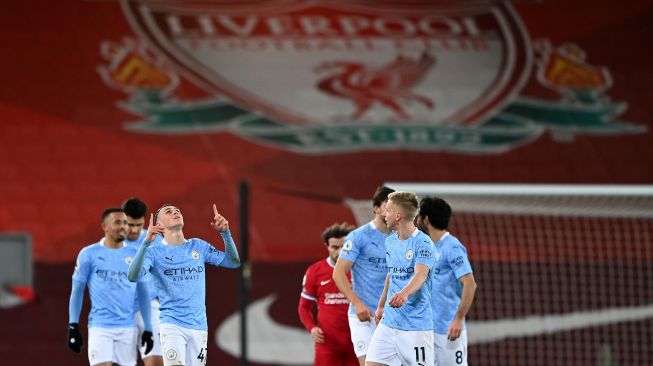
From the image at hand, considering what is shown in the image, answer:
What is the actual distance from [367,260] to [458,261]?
765mm

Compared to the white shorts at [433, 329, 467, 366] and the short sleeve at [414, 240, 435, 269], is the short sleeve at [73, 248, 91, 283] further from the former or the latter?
the short sleeve at [414, 240, 435, 269]

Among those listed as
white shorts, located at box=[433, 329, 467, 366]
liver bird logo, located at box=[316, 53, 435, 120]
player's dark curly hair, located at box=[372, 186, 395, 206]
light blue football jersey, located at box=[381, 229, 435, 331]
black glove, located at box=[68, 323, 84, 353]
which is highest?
liver bird logo, located at box=[316, 53, 435, 120]

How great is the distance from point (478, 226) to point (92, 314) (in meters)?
6.95

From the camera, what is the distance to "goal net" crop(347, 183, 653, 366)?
1501cm

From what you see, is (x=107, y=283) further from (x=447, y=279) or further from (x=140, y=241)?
(x=447, y=279)

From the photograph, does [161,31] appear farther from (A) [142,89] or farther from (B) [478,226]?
(B) [478,226]

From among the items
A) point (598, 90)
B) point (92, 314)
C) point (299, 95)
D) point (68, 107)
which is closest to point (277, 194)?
point (299, 95)

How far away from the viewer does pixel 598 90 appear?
1720 cm

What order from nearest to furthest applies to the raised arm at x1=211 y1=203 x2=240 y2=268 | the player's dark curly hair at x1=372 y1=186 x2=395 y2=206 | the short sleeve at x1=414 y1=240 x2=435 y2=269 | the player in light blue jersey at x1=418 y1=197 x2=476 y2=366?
the short sleeve at x1=414 y1=240 x2=435 y2=269
the raised arm at x1=211 y1=203 x2=240 y2=268
the player in light blue jersey at x1=418 y1=197 x2=476 y2=366
the player's dark curly hair at x1=372 y1=186 x2=395 y2=206

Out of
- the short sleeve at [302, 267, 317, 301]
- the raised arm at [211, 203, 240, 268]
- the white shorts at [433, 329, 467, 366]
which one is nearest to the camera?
the raised arm at [211, 203, 240, 268]

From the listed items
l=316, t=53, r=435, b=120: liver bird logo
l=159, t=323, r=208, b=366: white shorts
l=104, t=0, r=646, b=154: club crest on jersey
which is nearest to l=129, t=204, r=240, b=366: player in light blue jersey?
l=159, t=323, r=208, b=366: white shorts

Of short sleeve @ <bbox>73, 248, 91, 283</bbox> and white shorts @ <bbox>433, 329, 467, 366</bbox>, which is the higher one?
short sleeve @ <bbox>73, 248, 91, 283</bbox>

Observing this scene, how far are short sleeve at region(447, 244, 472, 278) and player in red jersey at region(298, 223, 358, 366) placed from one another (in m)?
1.11

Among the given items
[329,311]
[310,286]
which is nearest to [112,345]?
[310,286]
